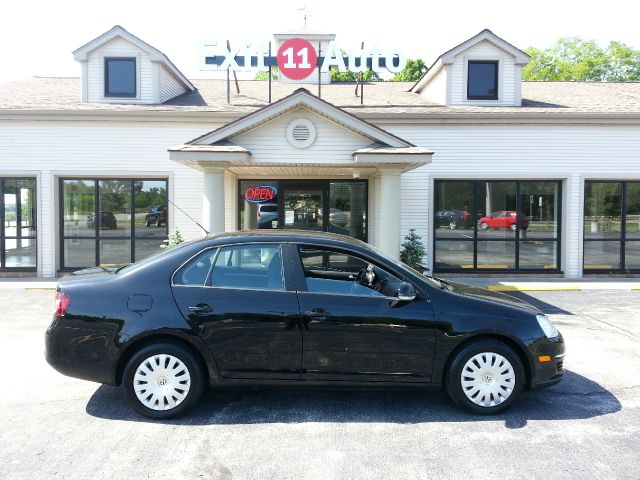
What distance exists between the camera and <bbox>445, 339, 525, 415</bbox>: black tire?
Result: 4.68 metres

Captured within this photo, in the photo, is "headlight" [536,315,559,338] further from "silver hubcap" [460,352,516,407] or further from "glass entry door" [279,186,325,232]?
"glass entry door" [279,186,325,232]

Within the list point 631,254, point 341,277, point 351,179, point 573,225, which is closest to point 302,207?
point 351,179

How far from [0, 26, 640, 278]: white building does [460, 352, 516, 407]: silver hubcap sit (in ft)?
26.2

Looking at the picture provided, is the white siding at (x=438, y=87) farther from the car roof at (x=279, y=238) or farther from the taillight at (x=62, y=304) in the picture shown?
the taillight at (x=62, y=304)

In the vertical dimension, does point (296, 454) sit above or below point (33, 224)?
below

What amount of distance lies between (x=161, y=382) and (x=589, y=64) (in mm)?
51095

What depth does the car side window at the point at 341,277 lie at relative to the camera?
187 inches

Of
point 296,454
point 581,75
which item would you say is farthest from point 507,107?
point 581,75

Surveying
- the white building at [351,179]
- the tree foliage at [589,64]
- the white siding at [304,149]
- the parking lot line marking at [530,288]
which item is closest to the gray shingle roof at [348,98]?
the white building at [351,179]

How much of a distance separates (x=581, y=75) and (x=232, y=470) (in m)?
49.9

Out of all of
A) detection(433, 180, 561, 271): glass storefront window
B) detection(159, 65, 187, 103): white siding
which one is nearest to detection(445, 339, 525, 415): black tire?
detection(433, 180, 561, 271): glass storefront window

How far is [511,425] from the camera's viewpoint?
4.53 meters

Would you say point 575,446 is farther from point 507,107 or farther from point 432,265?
point 507,107

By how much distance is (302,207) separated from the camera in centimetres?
1416
